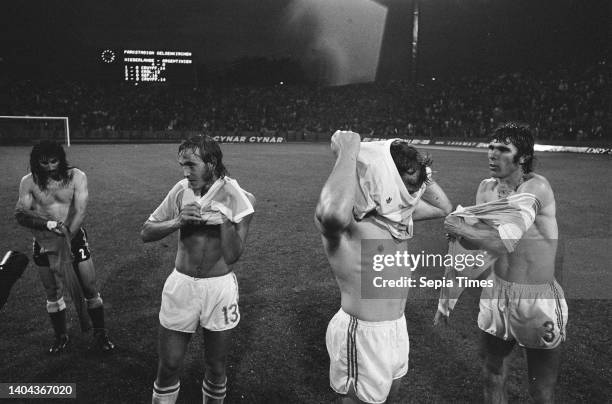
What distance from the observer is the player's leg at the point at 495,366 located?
3.05 meters

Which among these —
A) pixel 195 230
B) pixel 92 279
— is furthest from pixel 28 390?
pixel 195 230

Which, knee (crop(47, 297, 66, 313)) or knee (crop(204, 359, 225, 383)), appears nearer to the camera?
knee (crop(204, 359, 225, 383))

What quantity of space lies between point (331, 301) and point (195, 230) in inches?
110

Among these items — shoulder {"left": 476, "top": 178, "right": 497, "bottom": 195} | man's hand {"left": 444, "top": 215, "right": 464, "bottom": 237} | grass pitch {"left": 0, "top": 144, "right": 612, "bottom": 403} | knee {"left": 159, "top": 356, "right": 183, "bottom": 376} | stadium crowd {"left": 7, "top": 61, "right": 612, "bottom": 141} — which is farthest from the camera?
stadium crowd {"left": 7, "top": 61, "right": 612, "bottom": 141}

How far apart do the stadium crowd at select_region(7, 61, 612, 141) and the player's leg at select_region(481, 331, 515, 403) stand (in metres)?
29.3

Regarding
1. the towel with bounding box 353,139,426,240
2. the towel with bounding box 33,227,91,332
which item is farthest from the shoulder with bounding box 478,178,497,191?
the towel with bounding box 33,227,91,332

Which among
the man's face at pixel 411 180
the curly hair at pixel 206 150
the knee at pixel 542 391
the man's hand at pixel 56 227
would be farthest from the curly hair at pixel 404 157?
the man's hand at pixel 56 227

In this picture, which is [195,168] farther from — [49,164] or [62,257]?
[49,164]

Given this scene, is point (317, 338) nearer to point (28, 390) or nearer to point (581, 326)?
point (28, 390)

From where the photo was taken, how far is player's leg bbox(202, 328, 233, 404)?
3006 millimetres

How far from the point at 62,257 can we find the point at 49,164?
955mm

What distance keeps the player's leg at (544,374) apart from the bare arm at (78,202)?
405cm

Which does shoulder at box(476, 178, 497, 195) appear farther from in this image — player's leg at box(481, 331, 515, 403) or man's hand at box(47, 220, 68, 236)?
man's hand at box(47, 220, 68, 236)

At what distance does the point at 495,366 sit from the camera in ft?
10.1
